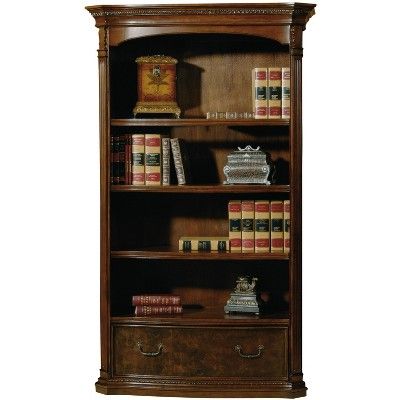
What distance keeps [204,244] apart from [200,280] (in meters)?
0.44

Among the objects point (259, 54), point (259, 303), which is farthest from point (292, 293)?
point (259, 54)

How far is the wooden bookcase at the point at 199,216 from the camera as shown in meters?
6.54

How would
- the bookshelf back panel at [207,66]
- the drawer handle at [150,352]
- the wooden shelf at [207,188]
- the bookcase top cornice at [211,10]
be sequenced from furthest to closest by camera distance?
the bookshelf back panel at [207,66] < the drawer handle at [150,352] < the wooden shelf at [207,188] < the bookcase top cornice at [211,10]

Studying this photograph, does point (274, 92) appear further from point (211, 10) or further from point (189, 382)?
point (189, 382)

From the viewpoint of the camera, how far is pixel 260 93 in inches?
262

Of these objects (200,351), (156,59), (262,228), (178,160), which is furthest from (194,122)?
(200,351)

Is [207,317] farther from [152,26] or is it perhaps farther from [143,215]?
[152,26]

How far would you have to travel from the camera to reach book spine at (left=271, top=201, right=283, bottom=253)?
6656 mm

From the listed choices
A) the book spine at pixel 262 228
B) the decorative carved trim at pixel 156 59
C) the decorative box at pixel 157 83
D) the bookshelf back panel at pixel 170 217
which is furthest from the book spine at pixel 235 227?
the decorative carved trim at pixel 156 59

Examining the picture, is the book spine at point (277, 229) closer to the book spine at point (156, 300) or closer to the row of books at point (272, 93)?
the row of books at point (272, 93)

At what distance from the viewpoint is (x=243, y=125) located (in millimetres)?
6574

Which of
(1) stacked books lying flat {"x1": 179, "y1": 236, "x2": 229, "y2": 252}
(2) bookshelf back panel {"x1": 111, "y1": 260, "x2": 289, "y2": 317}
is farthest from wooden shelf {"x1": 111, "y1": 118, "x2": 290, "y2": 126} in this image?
(2) bookshelf back panel {"x1": 111, "y1": 260, "x2": 289, "y2": 317}

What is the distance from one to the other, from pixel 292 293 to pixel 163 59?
171 cm

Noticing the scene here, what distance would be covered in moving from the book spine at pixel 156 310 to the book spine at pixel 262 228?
66 cm
